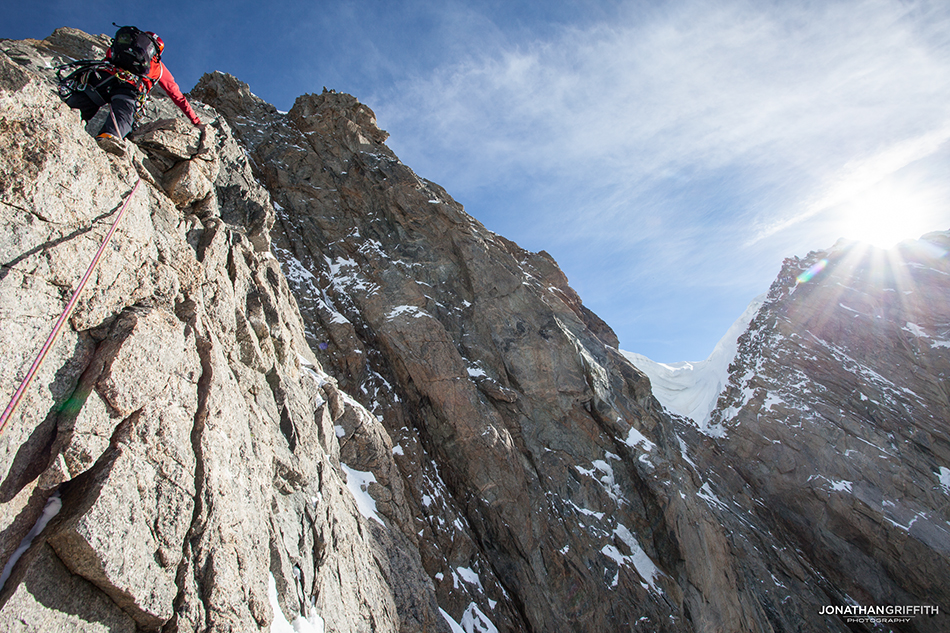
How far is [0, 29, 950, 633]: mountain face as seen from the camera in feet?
19.3

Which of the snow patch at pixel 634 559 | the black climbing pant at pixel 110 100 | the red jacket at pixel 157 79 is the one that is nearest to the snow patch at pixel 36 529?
the black climbing pant at pixel 110 100

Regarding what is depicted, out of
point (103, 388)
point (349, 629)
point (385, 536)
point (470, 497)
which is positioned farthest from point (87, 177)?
point (470, 497)

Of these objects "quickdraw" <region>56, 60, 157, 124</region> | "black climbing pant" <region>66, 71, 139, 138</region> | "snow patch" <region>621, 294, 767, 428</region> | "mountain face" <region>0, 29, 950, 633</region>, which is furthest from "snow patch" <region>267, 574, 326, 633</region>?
"snow patch" <region>621, 294, 767, 428</region>

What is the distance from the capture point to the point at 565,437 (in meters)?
22.5

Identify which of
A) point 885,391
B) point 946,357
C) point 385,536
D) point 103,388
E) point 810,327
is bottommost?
point 385,536

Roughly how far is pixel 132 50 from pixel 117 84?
798 millimetres

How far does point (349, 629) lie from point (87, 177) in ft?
32.3

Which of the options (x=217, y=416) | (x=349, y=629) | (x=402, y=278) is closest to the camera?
(x=217, y=416)

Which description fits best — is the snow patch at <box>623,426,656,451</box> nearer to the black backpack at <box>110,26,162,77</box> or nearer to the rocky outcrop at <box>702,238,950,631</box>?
the rocky outcrop at <box>702,238,950,631</box>

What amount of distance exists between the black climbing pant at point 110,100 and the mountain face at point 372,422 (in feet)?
2.71

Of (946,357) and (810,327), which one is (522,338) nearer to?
(810,327)

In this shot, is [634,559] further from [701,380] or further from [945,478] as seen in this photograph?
[701,380]

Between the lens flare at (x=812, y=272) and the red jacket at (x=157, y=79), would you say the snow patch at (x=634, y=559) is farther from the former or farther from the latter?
the lens flare at (x=812, y=272)

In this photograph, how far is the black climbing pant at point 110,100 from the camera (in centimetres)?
876
